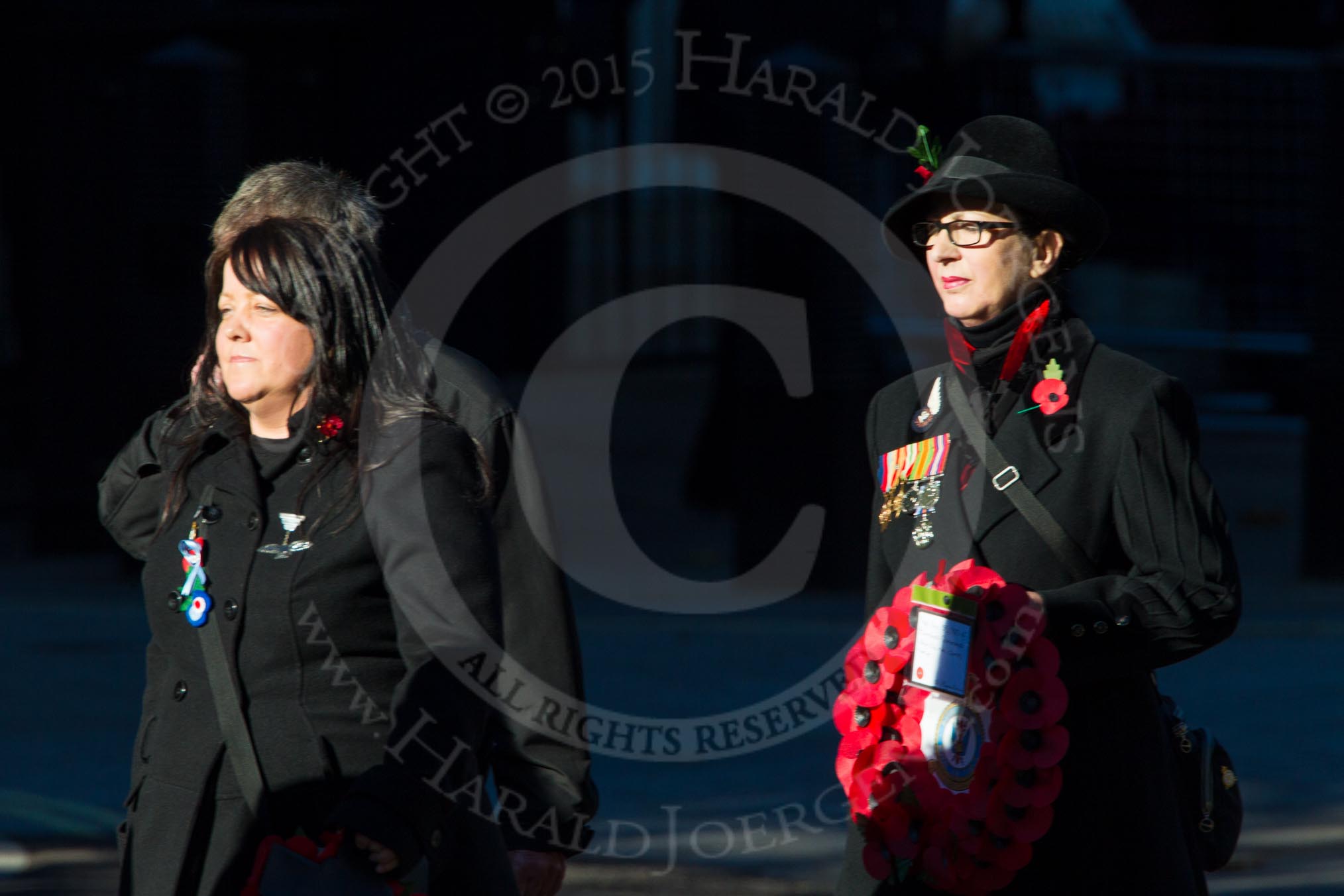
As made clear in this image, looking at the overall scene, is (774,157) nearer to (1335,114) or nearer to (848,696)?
(1335,114)

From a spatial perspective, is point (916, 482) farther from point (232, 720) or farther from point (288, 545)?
point (232, 720)

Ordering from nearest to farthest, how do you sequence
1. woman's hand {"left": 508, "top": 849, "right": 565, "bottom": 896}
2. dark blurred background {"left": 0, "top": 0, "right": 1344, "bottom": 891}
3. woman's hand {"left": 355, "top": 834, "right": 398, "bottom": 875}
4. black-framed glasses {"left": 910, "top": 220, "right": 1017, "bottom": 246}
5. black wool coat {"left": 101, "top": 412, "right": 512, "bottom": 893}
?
woman's hand {"left": 355, "top": 834, "right": 398, "bottom": 875}, black wool coat {"left": 101, "top": 412, "right": 512, "bottom": 893}, woman's hand {"left": 508, "top": 849, "right": 565, "bottom": 896}, black-framed glasses {"left": 910, "top": 220, "right": 1017, "bottom": 246}, dark blurred background {"left": 0, "top": 0, "right": 1344, "bottom": 891}

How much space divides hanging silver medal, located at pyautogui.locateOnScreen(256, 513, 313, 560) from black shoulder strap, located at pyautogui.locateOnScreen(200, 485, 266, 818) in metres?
0.14

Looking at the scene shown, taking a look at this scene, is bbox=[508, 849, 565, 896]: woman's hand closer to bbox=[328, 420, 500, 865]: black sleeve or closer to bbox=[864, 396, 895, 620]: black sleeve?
bbox=[328, 420, 500, 865]: black sleeve

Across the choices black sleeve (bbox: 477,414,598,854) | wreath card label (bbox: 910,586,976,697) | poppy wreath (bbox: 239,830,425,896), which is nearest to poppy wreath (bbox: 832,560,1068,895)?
wreath card label (bbox: 910,586,976,697)

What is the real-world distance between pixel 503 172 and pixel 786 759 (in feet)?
15.2

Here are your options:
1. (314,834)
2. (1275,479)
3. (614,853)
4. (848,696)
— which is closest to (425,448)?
(314,834)

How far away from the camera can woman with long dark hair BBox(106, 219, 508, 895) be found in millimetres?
2844

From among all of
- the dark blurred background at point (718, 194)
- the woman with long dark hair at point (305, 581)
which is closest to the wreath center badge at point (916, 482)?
the woman with long dark hair at point (305, 581)

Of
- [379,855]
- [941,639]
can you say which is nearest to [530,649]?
[379,855]

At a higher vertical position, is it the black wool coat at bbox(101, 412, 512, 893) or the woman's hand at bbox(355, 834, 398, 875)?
the black wool coat at bbox(101, 412, 512, 893)

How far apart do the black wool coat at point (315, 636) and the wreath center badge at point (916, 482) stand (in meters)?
0.87

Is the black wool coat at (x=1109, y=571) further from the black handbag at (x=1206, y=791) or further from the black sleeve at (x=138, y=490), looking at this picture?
the black sleeve at (x=138, y=490)

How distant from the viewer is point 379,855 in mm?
2639
